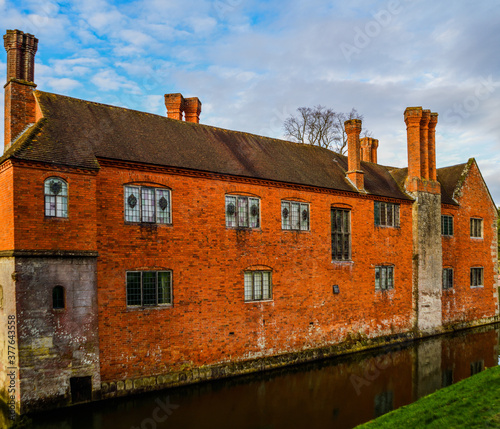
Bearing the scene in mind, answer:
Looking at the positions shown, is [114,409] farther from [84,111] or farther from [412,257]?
[412,257]

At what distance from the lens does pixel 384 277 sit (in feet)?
69.1

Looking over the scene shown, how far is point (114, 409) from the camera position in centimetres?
1169

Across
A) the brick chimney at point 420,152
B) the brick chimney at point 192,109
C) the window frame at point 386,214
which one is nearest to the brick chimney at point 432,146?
the brick chimney at point 420,152

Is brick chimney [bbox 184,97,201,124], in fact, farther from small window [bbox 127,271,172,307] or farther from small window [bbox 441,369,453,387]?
small window [bbox 441,369,453,387]

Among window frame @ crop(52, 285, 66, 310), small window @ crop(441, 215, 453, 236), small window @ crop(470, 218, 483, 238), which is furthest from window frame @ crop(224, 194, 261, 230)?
small window @ crop(470, 218, 483, 238)

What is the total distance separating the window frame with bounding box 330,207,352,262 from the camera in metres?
19.3

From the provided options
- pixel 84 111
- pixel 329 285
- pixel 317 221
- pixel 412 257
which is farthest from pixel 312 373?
pixel 84 111

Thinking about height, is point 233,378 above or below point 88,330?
below

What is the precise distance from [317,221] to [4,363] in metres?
12.9

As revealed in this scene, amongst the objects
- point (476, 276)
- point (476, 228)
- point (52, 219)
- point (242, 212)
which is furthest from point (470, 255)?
point (52, 219)

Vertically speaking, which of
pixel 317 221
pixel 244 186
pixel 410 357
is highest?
pixel 244 186

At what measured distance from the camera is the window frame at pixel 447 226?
24.5 m

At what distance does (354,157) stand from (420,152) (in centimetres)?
532

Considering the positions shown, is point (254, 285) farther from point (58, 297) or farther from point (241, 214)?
point (58, 297)
